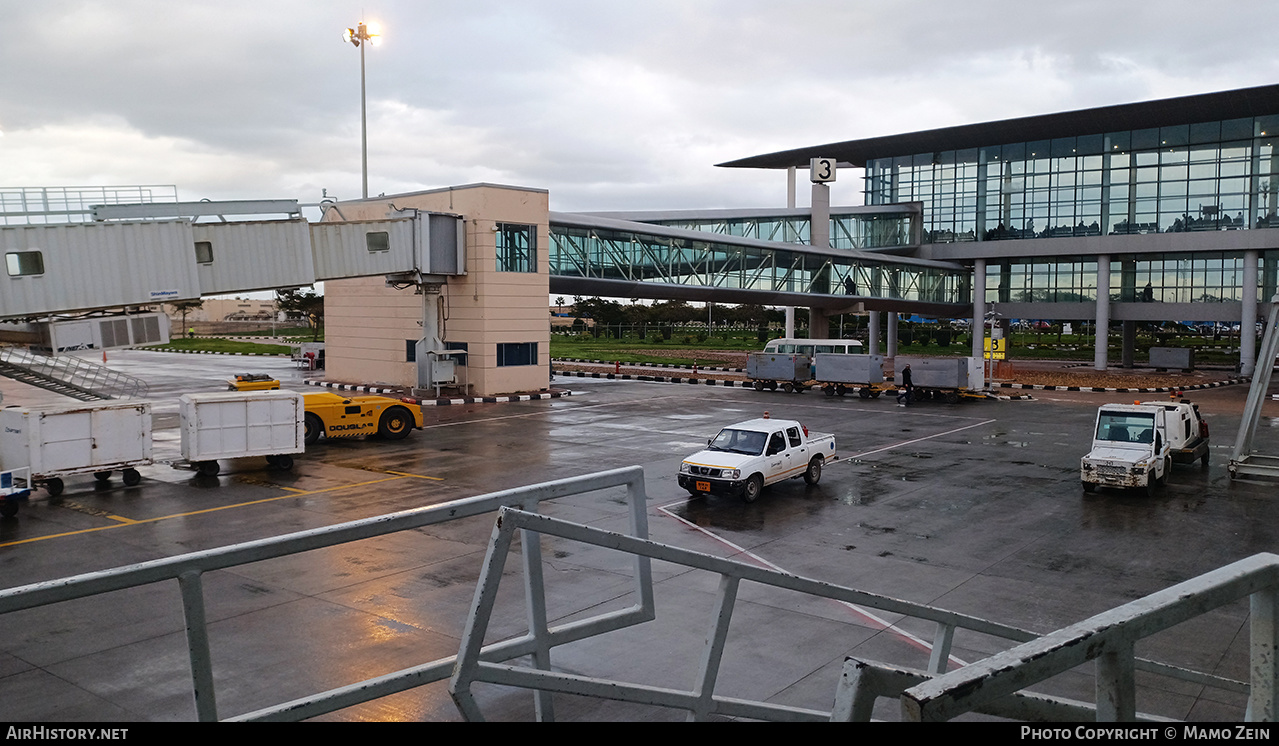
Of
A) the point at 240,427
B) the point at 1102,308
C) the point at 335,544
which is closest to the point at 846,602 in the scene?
the point at 335,544

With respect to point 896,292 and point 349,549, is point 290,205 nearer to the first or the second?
point 349,549

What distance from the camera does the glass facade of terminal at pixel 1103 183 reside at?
6069cm

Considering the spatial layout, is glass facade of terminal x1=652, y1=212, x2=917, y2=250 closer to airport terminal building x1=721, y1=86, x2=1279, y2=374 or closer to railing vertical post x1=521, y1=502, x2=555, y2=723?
airport terminal building x1=721, y1=86, x2=1279, y2=374

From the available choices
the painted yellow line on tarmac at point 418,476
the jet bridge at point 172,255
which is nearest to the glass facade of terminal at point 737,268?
the jet bridge at point 172,255

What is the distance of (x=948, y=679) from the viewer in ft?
7.88

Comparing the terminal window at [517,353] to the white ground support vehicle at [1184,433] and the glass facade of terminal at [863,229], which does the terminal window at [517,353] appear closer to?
the white ground support vehicle at [1184,433]

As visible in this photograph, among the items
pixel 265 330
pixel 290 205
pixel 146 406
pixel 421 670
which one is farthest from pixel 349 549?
pixel 265 330

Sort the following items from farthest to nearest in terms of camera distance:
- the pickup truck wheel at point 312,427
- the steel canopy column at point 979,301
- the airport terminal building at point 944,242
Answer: the steel canopy column at point 979,301, the airport terminal building at point 944,242, the pickup truck wheel at point 312,427

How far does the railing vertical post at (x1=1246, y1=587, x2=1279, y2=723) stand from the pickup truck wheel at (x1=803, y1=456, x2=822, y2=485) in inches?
760

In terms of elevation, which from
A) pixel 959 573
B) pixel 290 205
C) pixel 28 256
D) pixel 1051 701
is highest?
pixel 290 205

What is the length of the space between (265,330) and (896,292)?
112 metres

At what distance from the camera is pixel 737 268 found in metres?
56.2

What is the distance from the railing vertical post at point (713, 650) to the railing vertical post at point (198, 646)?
265 centimetres
